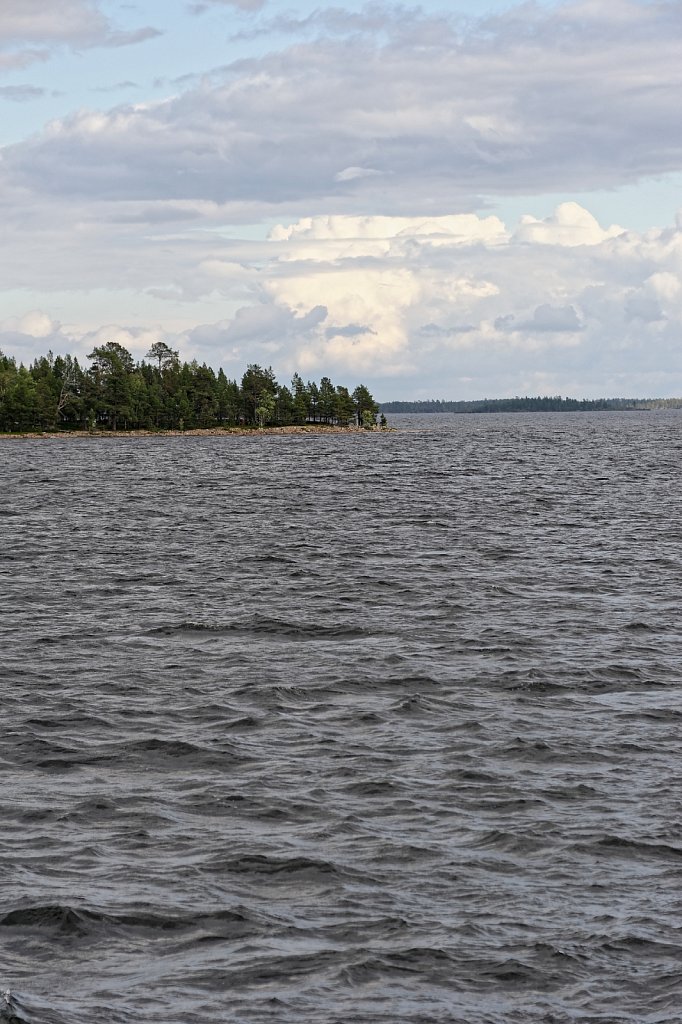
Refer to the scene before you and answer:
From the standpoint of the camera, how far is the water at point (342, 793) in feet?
45.3

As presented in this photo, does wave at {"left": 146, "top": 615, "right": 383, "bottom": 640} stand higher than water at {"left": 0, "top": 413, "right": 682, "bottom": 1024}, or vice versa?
wave at {"left": 146, "top": 615, "right": 383, "bottom": 640}

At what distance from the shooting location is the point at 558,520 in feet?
220

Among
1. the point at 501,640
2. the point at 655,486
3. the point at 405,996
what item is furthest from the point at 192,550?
the point at 655,486

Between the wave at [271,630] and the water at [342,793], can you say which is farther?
the wave at [271,630]

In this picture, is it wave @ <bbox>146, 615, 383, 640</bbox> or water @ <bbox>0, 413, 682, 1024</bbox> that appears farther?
wave @ <bbox>146, 615, 383, 640</bbox>

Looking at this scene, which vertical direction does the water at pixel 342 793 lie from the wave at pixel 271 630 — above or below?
below

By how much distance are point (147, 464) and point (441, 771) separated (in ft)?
435

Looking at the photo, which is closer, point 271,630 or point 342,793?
point 342,793

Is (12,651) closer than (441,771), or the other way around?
(441,771)

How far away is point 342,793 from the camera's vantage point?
19.9 m

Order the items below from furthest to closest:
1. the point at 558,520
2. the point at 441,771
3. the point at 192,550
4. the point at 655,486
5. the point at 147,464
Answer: the point at 147,464
the point at 655,486
the point at 558,520
the point at 192,550
the point at 441,771

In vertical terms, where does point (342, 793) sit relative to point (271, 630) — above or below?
below

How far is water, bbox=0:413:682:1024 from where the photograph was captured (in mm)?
13820

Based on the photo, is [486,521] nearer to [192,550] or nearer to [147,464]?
[192,550]
